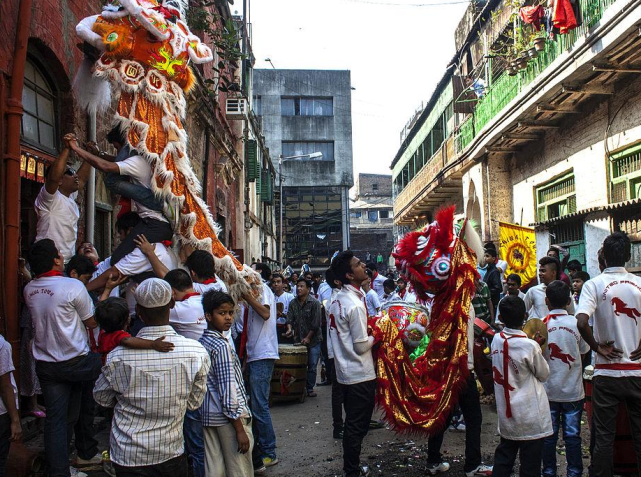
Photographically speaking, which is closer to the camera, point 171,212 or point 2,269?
point 171,212

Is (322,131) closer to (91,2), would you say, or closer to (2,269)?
(91,2)

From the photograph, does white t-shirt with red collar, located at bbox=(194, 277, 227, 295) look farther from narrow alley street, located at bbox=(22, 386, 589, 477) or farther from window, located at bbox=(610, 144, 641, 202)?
window, located at bbox=(610, 144, 641, 202)

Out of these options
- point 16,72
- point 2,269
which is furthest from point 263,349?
point 16,72

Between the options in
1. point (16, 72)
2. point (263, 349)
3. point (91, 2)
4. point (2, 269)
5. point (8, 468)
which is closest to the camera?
point (8, 468)

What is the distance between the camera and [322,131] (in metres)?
43.4

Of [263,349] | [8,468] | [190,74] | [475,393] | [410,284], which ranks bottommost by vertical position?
[8,468]

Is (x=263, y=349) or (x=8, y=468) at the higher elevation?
(x=263, y=349)

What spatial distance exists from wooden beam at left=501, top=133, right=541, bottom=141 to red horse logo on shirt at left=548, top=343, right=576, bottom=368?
1007cm

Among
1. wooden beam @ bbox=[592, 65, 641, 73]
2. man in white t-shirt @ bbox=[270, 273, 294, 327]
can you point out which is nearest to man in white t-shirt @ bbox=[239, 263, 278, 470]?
man in white t-shirt @ bbox=[270, 273, 294, 327]

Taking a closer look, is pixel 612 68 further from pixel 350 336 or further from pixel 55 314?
pixel 55 314

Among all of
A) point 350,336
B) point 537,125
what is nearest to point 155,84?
point 350,336

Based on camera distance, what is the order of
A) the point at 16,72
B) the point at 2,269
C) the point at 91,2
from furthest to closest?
the point at 91,2 < the point at 16,72 < the point at 2,269

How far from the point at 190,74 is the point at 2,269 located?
2.18 metres

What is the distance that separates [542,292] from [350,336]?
2.93m
